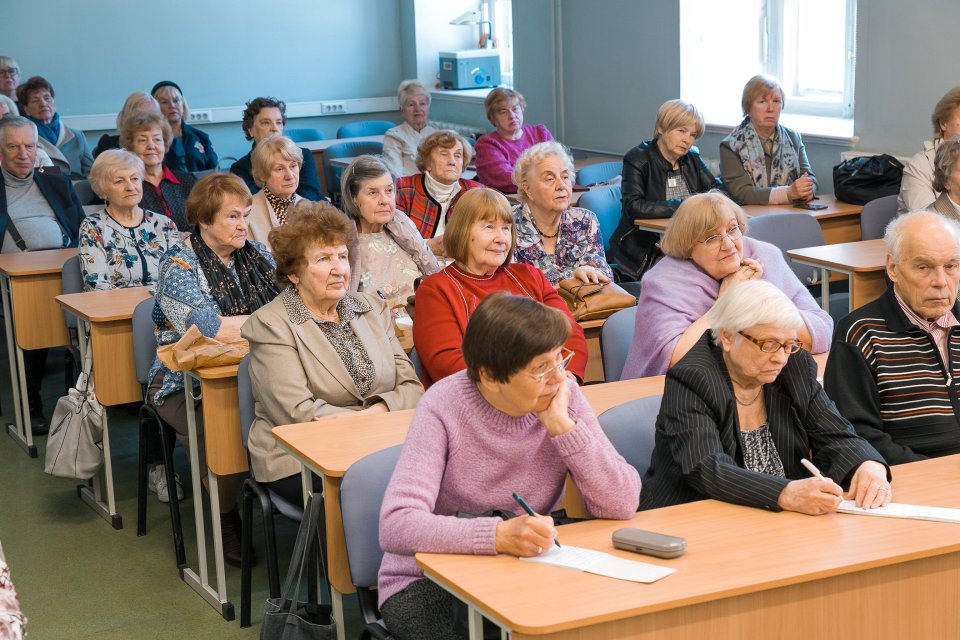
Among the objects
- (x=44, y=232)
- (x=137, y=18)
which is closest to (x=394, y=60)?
(x=137, y=18)

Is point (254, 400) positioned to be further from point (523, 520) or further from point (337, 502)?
point (523, 520)

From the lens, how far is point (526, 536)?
1978 millimetres

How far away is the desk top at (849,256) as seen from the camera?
430cm

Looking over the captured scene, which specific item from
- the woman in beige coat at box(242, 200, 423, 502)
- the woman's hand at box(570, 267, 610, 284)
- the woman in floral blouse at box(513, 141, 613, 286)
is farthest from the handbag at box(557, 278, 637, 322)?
the woman in beige coat at box(242, 200, 423, 502)

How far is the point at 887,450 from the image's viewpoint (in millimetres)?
2797

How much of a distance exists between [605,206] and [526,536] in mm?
3976

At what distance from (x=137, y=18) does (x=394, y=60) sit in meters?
2.41

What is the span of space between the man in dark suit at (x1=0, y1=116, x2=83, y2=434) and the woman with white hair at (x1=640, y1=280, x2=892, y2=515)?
4236 millimetres

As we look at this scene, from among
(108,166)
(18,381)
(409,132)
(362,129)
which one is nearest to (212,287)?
(108,166)

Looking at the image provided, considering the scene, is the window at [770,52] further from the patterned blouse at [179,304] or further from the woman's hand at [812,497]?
the woman's hand at [812,497]

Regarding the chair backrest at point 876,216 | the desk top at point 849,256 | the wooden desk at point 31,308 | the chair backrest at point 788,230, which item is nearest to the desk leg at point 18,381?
the wooden desk at point 31,308

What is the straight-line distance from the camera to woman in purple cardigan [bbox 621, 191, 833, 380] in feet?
10.9

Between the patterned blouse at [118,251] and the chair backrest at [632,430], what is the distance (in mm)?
2565

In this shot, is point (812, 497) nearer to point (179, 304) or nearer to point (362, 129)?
point (179, 304)
